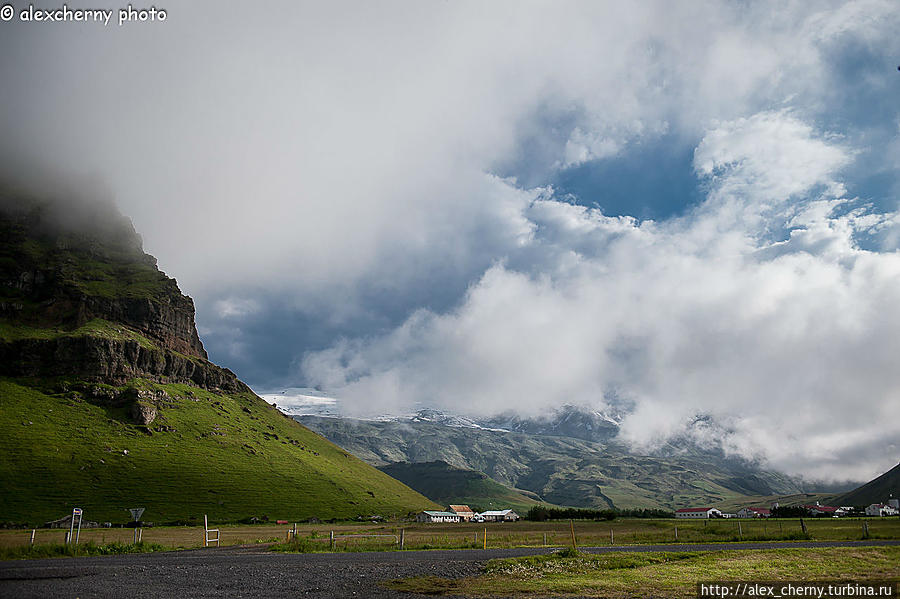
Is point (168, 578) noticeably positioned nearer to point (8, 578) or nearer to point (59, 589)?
point (59, 589)

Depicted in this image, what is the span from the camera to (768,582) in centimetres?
1975

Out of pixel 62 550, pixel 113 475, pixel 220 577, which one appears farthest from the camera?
pixel 113 475

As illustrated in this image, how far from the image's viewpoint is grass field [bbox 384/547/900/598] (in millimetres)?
20375

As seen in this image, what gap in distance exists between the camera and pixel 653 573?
24.2 meters

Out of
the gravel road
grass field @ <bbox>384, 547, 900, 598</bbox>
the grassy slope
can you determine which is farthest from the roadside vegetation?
the grassy slope

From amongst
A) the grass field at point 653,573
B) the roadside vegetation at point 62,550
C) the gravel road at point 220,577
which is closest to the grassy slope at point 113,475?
the roadside vegetation at point 62,550

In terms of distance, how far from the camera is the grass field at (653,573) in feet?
66.8

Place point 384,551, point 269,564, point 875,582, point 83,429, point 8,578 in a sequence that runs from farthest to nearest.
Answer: point 83,429 < point 384,551 < point 269,564 < point 8,578 < point 875,582

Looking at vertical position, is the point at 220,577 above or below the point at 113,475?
above

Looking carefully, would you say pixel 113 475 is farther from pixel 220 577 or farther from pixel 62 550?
pixel 220 577

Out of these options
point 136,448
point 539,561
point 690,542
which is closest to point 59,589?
point 539,561

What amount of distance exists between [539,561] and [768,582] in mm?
12693

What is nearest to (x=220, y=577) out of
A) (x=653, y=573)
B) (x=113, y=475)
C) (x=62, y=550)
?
(x=653, y=573)

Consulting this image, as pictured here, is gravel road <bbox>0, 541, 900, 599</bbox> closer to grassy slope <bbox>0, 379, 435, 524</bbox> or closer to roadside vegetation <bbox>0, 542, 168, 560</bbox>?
roadside vegetation <bbox>0, 542, 168, 560</bbox>
